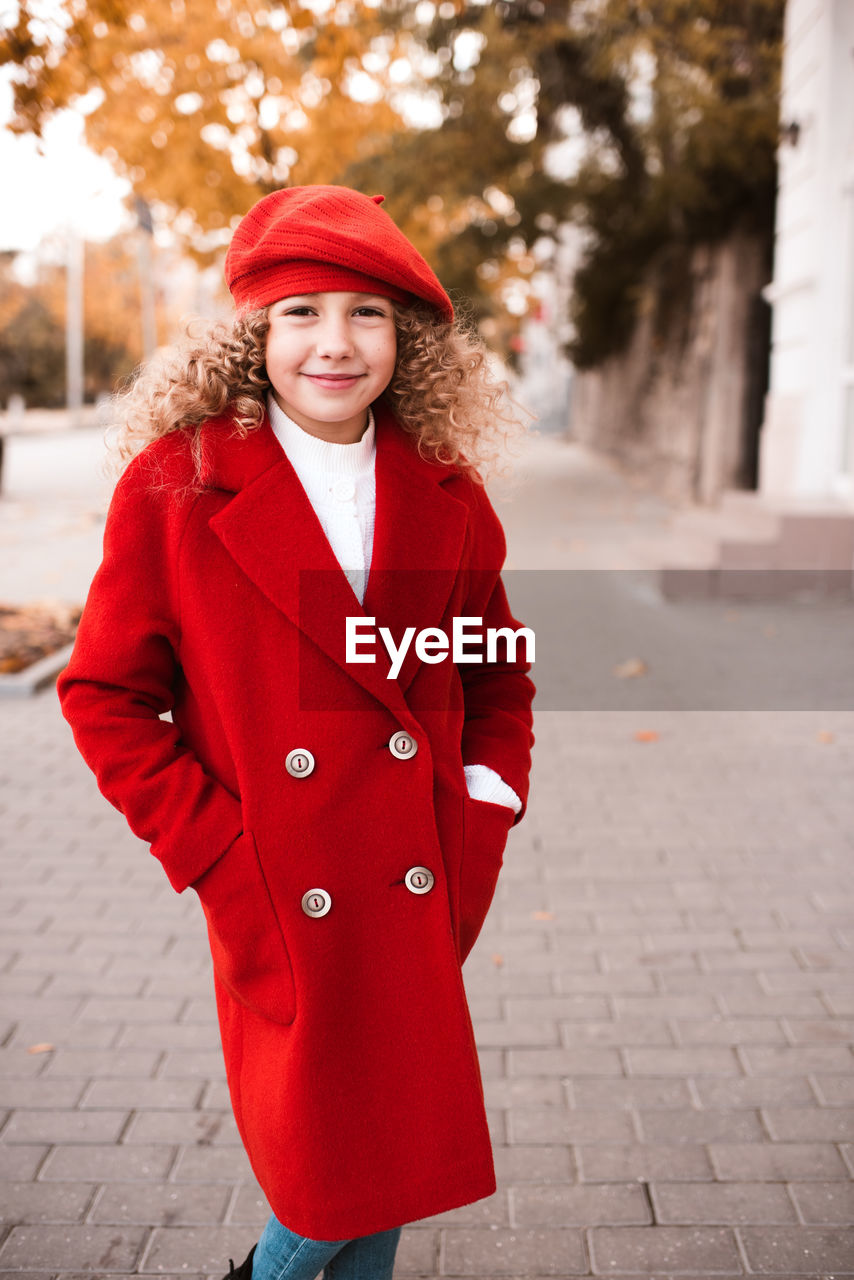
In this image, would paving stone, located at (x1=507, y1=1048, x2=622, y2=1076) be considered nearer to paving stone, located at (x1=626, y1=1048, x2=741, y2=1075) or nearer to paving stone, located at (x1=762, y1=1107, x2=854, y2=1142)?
paving stone, located at (x1=626, y1=1048, x2=741, y2=1075)

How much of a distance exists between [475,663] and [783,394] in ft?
30.7

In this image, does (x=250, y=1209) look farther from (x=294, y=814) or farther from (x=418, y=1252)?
(x=294, y=814)

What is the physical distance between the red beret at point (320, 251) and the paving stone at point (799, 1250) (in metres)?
2.01

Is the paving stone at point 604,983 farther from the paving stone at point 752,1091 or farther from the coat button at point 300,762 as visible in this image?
the coat button at point 300,762

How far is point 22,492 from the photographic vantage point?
1733cm

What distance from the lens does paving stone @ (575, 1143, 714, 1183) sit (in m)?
2.55

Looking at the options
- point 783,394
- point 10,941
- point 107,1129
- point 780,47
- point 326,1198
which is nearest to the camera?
point 326,1198

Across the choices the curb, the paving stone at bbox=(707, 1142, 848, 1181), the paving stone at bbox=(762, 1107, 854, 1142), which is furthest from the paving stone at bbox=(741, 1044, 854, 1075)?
the curb

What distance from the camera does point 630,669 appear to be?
680 centimetres

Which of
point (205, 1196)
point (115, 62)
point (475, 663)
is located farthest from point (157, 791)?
point (115, 62)

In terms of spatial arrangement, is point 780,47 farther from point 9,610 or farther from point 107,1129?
point 107,1129

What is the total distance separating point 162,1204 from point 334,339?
1.92m

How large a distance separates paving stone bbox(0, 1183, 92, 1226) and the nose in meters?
1.93

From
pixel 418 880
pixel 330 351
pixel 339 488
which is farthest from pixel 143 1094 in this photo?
pixel 330 351
